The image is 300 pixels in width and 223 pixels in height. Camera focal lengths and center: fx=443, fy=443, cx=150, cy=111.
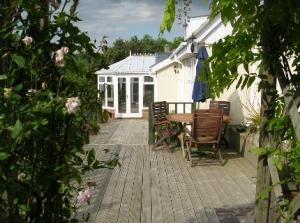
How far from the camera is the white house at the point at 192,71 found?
11838mm

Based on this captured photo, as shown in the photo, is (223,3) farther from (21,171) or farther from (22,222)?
(22,222)

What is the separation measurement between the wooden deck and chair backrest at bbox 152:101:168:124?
1621 mm

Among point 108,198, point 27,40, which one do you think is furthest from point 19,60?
point 108,198

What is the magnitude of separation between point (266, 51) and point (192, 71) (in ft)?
43.9

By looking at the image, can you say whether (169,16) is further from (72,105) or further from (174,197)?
(174,197)

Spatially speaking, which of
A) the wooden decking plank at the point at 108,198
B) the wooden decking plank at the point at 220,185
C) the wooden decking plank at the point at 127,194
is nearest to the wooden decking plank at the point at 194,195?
the wooden decking plank at the point at 220,185

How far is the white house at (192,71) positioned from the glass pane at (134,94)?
4.40 ft

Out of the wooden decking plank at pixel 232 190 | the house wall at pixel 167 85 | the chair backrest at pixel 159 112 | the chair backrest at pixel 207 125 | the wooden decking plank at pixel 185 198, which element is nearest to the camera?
the wooden decking plank at pixel 185 198

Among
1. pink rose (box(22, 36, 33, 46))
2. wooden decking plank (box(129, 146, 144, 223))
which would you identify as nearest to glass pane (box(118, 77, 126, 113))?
wooden decking plank (box(129, 146, 144, 223))

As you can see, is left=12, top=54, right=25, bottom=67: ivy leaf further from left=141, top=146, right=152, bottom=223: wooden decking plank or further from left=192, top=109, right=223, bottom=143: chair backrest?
left=192, top=109, right=223, bottom=143: chair backrest

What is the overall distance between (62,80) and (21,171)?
47 centimetres

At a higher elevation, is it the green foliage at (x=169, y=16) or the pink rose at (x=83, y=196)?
the green foliage at (x=169, y=16)

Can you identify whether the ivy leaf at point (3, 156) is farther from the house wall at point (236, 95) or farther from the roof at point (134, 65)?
the roof at point (134, 65)

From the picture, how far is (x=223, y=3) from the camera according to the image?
2.34m
